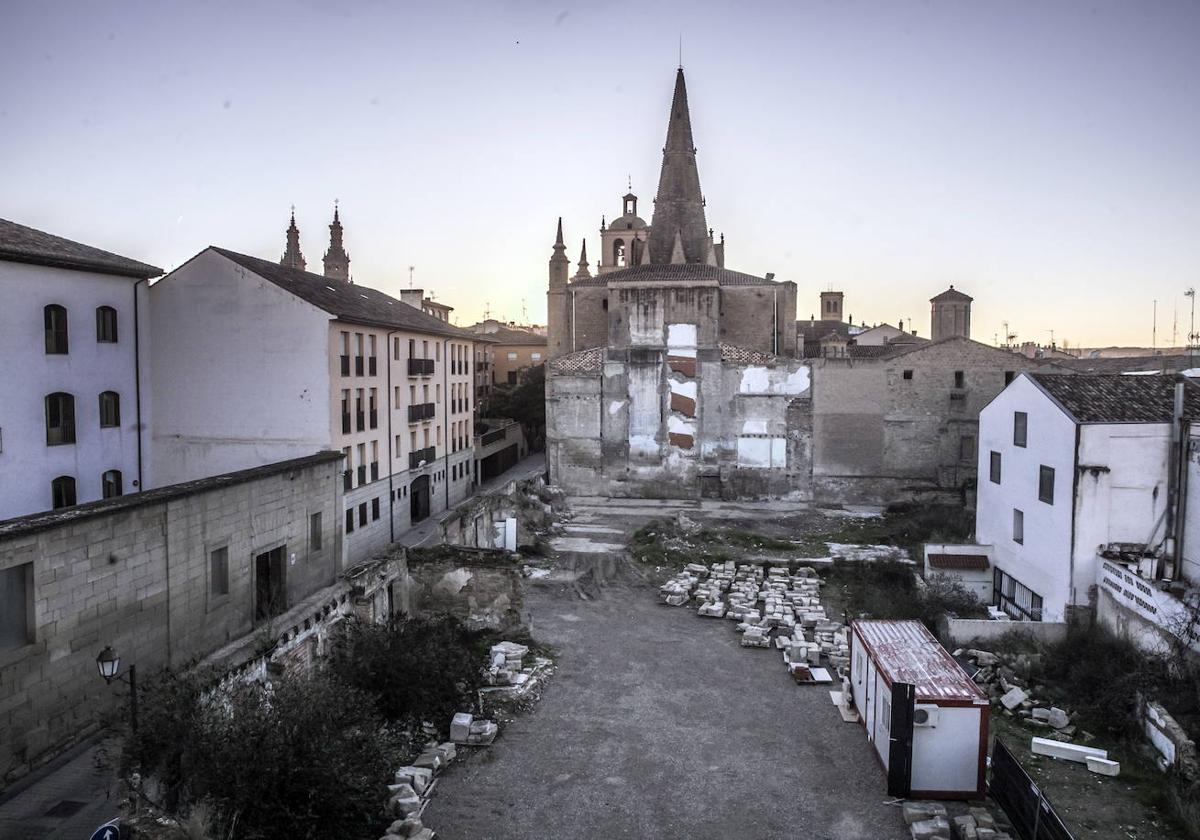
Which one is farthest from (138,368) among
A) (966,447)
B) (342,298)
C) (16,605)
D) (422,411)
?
(966,447)

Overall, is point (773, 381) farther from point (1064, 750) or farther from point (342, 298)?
point (1064, 750)

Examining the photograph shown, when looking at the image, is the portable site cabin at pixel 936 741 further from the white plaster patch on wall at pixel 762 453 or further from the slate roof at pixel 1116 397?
the white plaster patch on wall at pixel 762 453

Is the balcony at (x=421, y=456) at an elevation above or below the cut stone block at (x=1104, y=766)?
above

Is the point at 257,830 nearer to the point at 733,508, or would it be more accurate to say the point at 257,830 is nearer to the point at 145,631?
the point at 145,631

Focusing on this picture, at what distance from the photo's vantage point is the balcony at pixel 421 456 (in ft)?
111

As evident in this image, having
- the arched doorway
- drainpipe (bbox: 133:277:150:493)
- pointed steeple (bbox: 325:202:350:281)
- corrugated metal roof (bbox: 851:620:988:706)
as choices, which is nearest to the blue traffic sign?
corrugated metal roof (bbox: 851:620:988:706)

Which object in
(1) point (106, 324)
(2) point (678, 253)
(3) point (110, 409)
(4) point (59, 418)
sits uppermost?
(2) point (678, 253)

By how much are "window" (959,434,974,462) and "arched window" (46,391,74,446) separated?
33.7 meters

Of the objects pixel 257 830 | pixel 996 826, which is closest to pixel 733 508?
pixel 996 826

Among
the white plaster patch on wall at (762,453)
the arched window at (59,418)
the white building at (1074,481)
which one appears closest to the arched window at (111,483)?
the arched window at (59,418)

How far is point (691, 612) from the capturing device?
73.5 feet

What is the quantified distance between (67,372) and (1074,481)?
26110 millimetres

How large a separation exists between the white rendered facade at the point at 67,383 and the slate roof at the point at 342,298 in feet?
12.2

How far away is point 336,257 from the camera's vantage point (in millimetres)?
55438
